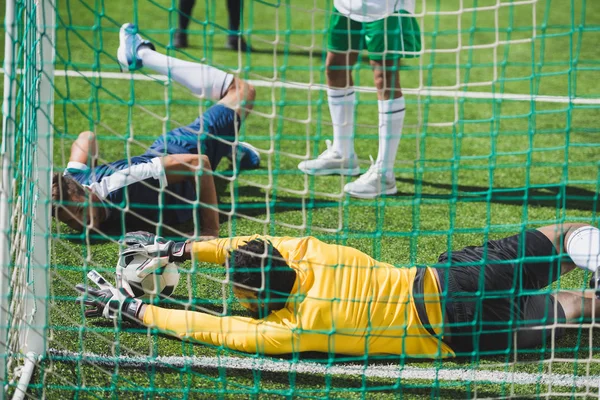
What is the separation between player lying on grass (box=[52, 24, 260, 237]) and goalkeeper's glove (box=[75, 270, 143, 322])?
368mm

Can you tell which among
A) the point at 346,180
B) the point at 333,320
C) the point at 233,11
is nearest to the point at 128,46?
the point at 346,180

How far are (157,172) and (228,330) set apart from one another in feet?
4.04

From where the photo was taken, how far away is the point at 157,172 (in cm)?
409

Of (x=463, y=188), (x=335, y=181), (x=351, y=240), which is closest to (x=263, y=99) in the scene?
(x=335, y=181)

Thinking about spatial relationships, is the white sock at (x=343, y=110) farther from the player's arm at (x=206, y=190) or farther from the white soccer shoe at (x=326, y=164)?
the player's arm at (x=206, y=190)

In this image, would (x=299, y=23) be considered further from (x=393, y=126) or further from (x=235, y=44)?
(x=393, y=126)

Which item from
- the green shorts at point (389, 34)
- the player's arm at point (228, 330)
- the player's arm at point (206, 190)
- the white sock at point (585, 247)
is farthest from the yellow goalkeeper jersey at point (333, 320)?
the green shorts at point (389, 34)

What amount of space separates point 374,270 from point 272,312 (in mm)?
458

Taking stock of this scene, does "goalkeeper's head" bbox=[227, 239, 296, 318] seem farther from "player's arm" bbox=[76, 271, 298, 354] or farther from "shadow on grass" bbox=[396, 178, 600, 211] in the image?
"shadow on grass" bbox=[396, 178, 600, 211]

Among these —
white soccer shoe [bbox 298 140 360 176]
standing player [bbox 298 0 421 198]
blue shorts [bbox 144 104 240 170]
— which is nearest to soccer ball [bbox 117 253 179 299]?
blue shorts [bbox 144 104 240 170]

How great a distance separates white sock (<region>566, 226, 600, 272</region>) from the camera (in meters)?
3.23

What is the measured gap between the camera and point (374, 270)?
3.26 meters

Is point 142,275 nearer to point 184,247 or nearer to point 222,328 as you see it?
point 184,247

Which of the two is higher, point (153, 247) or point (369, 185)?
point (369, 185)
